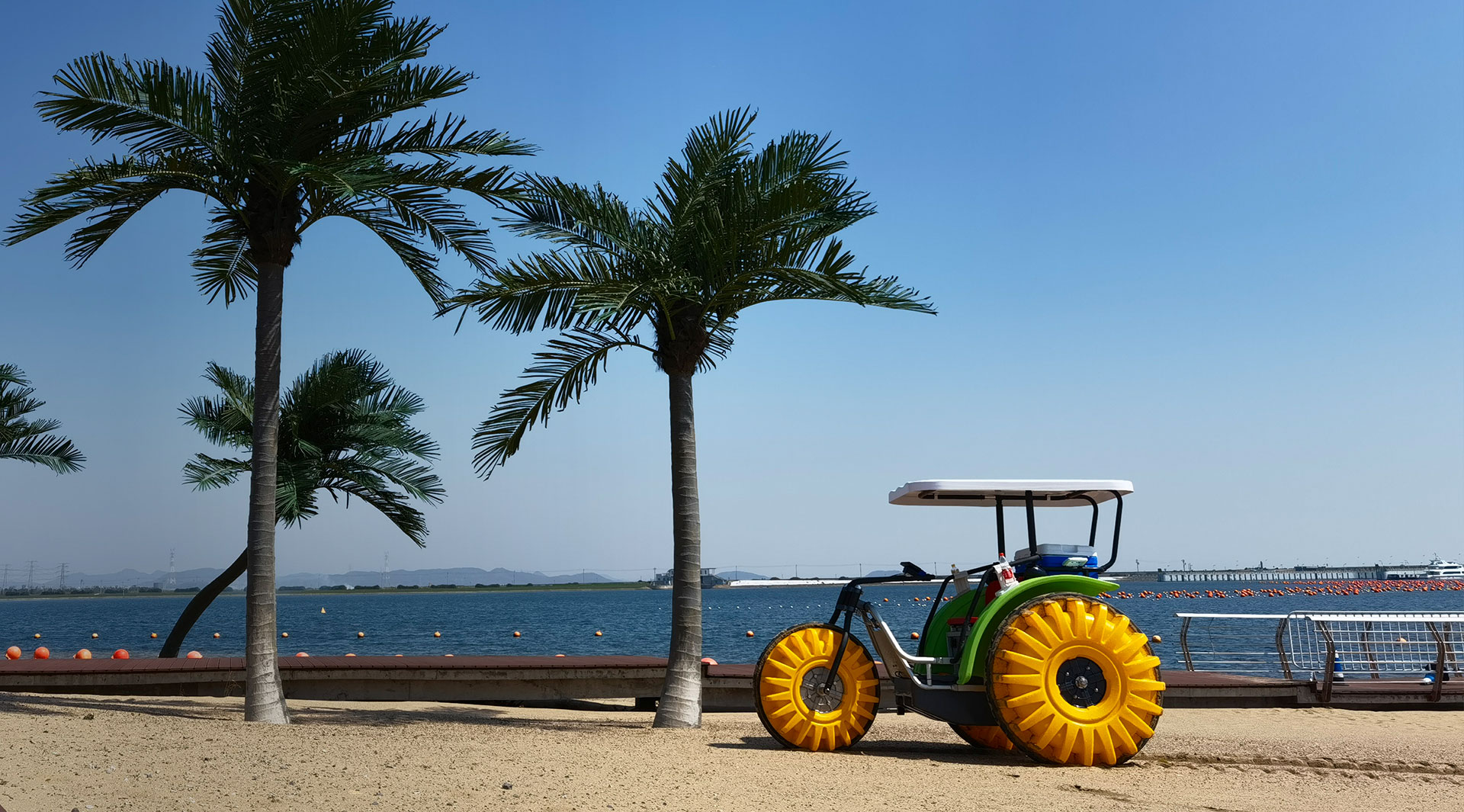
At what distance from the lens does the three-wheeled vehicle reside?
6.79 metres

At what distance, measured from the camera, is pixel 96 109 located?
872 cm

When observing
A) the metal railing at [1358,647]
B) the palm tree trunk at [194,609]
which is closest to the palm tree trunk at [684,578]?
the metal railing at [1358,647]

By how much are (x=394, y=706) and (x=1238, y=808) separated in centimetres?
899

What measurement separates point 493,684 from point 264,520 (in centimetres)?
417

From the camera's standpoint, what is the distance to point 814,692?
24.2 feet

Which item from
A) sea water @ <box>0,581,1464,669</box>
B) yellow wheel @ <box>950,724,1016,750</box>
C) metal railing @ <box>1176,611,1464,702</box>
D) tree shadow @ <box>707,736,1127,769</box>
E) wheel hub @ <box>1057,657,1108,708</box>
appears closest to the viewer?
wheel hub @ <box>1057,657,1108,708</box>

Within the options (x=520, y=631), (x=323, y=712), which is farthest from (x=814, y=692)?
(x=520, y=631)

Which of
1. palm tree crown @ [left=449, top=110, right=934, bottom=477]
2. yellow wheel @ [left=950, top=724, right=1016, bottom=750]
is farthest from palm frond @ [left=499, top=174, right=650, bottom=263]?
yellow wheel @ [left=950, top=724, right=1016, bottom=750]

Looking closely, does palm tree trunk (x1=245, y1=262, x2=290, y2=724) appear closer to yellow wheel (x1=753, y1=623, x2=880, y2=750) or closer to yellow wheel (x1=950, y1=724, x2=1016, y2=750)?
yellow wheel (x1=753, y1=623, x2=880, y2=750)

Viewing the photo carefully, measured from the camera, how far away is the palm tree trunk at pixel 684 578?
30.1 feet

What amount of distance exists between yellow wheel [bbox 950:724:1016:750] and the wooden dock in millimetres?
4255

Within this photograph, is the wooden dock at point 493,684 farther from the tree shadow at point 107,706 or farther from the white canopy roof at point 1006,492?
the white canopy roof at point 1006,492

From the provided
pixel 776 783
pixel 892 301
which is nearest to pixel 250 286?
pixel 892 301

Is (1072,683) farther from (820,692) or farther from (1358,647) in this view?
(1358,647)
